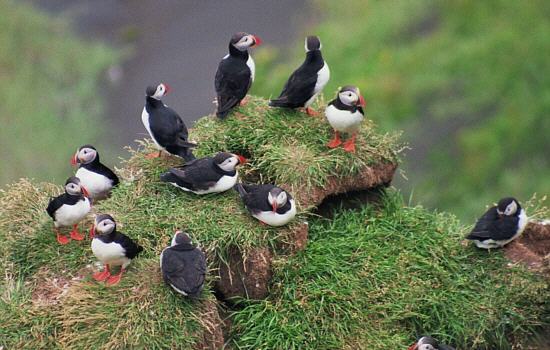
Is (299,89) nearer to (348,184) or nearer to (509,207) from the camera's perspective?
(348,184)

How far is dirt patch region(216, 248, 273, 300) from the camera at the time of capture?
5.60 m

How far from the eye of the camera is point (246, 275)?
18.5 feet

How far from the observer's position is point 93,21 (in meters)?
14.7

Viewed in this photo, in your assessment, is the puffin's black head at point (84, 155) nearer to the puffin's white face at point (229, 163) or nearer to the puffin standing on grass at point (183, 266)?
the puffin's white face at point (229, 163)

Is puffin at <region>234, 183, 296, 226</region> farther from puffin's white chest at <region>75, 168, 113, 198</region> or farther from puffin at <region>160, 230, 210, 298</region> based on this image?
puffin's white chest at <region>75, 168, 113, 198</region>

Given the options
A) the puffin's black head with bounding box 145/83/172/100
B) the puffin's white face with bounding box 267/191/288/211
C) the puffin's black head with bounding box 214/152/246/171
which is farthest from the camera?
the puffin's black head with bounding box 145/83/172/100

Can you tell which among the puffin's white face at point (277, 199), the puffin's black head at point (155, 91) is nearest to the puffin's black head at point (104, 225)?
the puffin's white face at point (277, 199)

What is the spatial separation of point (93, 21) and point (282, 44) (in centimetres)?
362

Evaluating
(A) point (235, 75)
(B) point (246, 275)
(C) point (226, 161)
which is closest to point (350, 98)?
(A) point (235, 75)

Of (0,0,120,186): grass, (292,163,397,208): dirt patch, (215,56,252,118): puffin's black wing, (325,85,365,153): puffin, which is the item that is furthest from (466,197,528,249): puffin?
(0,0,120,186): grass

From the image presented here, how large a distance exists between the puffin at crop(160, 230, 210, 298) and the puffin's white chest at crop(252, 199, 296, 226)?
0.54 m

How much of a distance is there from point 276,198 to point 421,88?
24.6 feet

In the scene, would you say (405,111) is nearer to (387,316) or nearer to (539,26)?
(539,26)

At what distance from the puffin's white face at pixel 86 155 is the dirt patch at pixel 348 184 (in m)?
1.61
